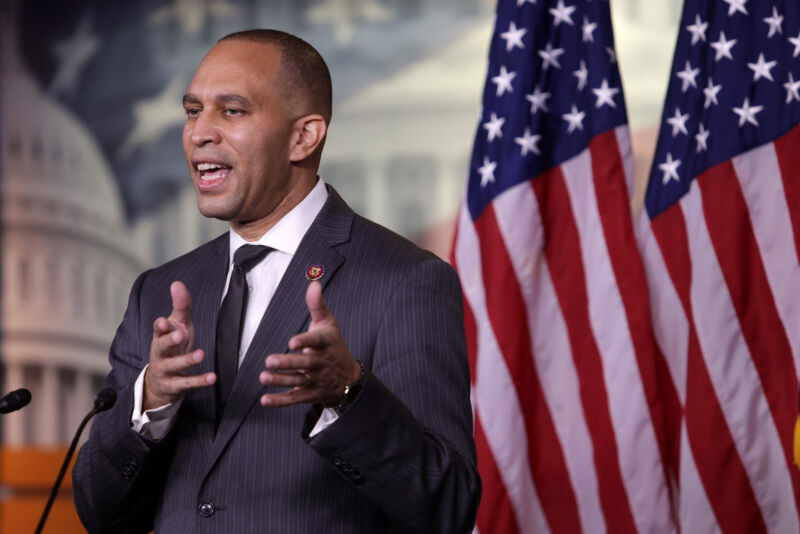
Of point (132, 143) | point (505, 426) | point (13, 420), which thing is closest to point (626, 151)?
point (505, 426)

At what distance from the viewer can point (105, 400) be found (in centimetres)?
173

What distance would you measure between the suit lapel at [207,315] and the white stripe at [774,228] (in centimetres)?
181

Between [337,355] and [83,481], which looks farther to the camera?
[83,481]

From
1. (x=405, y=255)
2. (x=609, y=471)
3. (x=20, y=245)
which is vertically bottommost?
(x=609, y=471)

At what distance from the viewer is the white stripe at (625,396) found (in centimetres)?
308

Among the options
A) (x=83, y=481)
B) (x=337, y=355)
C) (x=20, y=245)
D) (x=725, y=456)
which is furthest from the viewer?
(x=20, y=245)

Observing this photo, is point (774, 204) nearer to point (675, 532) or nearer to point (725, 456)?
point (725, 456)

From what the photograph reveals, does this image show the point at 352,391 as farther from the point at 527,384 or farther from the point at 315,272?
the point at 527,384

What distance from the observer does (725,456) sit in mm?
3018

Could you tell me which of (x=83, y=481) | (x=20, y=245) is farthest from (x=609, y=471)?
(x=20, y=245)

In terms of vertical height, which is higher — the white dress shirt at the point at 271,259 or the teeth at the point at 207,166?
the teeth at the point at 207,166

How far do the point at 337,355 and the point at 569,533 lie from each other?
1.96 m

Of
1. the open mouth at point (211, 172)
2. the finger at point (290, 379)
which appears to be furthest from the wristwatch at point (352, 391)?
the open mouth at point (211, 172)

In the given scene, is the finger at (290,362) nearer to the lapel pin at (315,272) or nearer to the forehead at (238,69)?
the lapel pin at (315,272)
